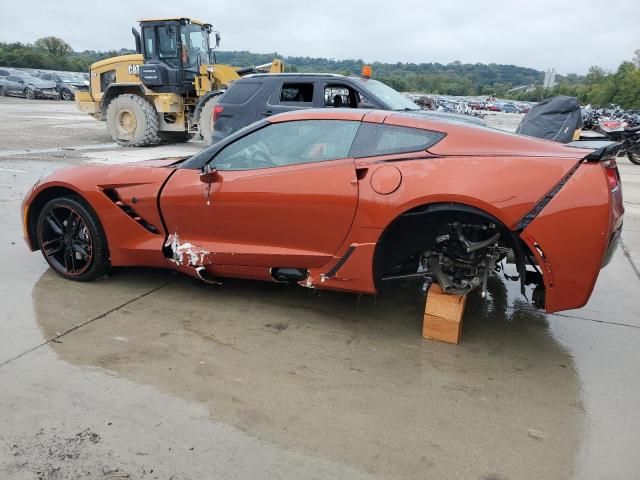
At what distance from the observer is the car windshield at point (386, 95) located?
744 centimetres

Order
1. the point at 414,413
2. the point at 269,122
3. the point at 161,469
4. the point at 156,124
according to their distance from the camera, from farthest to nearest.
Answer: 1. the point at 156,124
2. the point at 269,122
3. the point at 414,413
4. the point at 161,469

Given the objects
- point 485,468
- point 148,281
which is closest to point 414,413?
point 485,468

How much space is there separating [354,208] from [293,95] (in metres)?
5.13

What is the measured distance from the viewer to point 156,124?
518 inches

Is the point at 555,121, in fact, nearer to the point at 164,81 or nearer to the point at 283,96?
the point at 283,96

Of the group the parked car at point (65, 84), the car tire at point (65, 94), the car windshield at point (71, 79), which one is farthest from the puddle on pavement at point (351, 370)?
the car windshield at point (71, 79)

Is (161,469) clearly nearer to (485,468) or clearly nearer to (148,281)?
(485,468)

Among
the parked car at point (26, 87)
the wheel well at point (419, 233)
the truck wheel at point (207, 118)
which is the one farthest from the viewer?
the parked car at point (26, 87)

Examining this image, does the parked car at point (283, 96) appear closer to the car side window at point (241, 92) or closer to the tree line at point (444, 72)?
the car side window at point (241, 92)

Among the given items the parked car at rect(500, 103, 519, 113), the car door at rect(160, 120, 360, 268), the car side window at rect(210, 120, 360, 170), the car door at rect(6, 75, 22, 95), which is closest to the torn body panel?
the car door at rect(160, 120, 360, 268)

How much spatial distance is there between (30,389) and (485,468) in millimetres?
2221

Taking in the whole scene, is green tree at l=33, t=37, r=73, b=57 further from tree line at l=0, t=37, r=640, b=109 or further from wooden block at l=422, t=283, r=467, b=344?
wooden block at l=422, t=283, r=467, b=344

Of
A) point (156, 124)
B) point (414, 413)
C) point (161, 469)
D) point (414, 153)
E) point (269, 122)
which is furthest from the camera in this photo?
point (156, 124)

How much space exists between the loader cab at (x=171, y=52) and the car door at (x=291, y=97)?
6.02 m
